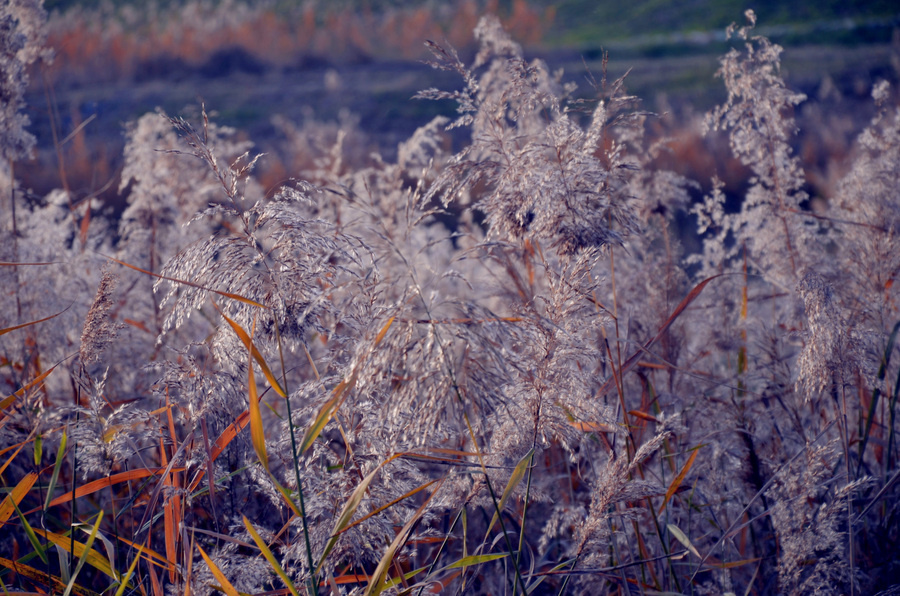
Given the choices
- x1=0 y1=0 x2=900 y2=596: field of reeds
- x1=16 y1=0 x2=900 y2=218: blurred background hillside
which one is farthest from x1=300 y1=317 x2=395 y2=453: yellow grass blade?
x1=16 y1=0 x2=900 y2=218: blurred background hillside

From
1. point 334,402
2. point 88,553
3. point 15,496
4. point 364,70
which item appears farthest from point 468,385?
point 364,70

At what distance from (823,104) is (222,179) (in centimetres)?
1447

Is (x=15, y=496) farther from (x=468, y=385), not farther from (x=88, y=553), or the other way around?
(x=468, y=385)

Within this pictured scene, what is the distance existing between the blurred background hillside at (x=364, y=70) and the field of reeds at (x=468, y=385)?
603cm

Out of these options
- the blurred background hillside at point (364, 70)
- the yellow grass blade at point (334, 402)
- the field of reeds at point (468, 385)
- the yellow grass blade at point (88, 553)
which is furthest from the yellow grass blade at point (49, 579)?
the blurred background hillside at point (364, 70)

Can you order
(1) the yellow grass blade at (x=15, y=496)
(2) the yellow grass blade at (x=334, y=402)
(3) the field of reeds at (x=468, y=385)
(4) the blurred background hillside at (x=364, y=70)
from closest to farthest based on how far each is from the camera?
1. (2) the yellow grass blade at (x=334, y=402)
2. (3) the field of reeds at (x=468, y=385)
3. (1) the yellow grass blade at (x=15, y=496)
4. (4) the blurred background hillside at (x=364, y=70)

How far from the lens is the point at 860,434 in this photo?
202 cm

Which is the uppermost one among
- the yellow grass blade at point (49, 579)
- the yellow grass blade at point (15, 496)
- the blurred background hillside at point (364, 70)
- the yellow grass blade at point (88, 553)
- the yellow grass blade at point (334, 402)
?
the blurred background hillside at point (364, 70)

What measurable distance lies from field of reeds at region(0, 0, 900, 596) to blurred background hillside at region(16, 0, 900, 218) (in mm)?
6032

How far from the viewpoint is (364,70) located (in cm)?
1650

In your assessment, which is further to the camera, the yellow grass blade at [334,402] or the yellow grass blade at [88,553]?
the yellow grass blade at [88,553]

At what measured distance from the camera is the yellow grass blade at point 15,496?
1.42m

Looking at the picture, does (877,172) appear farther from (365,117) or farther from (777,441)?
(365,117)

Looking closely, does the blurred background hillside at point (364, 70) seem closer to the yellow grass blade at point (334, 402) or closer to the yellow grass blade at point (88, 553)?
the yellow grass blade at point (88, 553)
